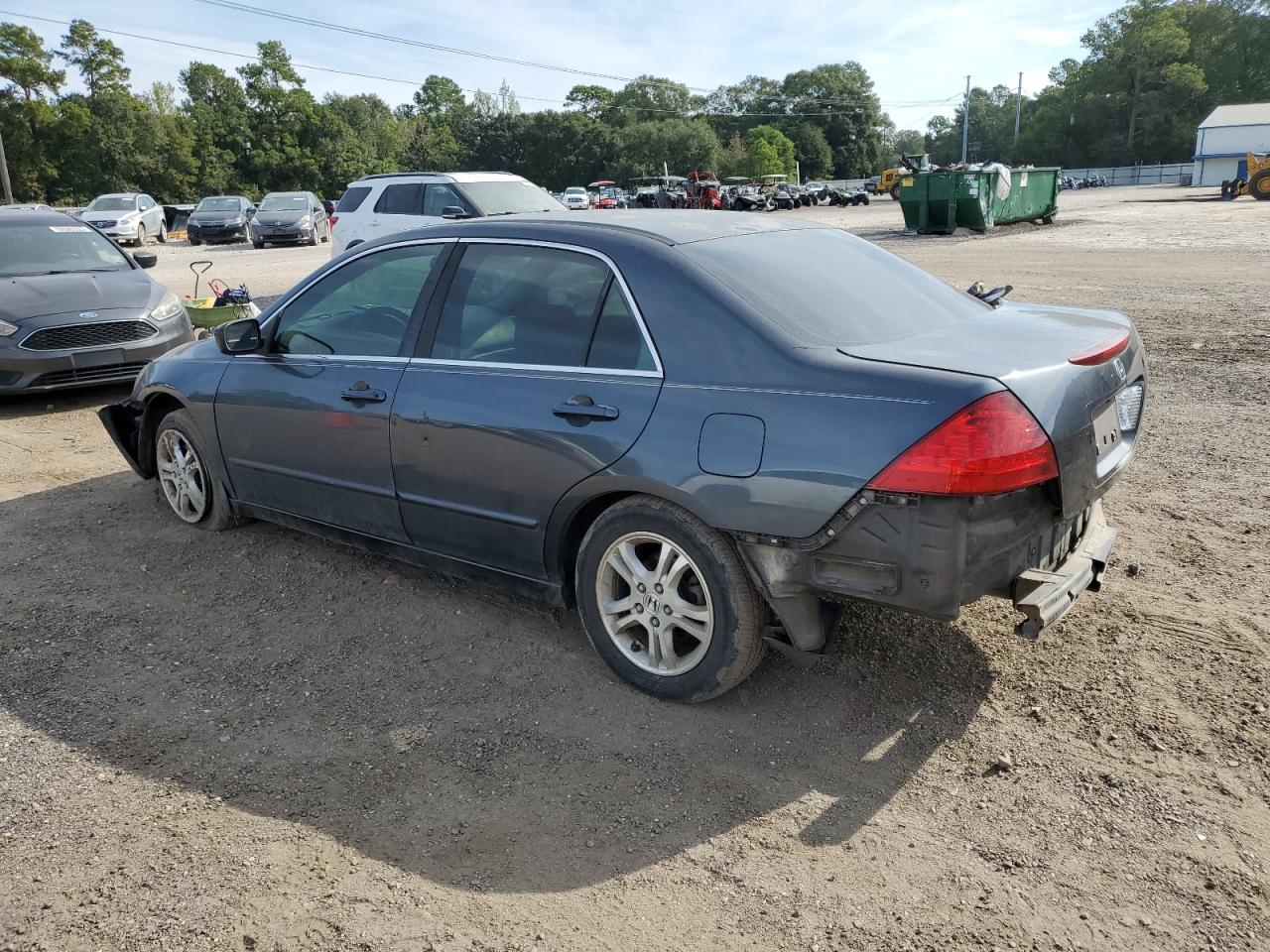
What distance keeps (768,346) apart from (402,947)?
1961mm

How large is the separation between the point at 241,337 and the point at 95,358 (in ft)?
14.0

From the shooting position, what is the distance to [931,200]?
2720 cm

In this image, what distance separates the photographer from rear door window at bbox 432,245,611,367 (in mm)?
3521

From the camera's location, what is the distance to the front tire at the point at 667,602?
3123 millimetres

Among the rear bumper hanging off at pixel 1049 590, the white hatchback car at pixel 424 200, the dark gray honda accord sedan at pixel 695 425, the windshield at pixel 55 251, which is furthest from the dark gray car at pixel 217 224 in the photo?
the rear bumper hanging off at pixel 1049 590

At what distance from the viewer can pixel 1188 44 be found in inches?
4112

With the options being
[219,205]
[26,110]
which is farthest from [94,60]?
[219,205]

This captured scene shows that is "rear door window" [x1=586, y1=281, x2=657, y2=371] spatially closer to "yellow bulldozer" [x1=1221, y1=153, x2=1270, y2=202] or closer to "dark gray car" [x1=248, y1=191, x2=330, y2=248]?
"dark gray car" [x1=248, y1=191, x2=330, y2=248]

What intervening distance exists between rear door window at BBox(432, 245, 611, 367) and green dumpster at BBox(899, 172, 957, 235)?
2538cm

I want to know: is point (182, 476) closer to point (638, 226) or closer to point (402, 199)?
point (638, 226)

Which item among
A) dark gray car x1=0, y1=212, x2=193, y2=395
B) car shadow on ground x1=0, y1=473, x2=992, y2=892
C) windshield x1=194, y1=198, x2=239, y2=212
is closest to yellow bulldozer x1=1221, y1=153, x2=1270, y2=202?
windshield x1=194, y1=198, x2=239, y2=212

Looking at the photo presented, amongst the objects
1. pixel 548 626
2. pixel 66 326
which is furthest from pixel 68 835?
pixel 66 326

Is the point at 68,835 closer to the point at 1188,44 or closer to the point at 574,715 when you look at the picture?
the point at 574,715

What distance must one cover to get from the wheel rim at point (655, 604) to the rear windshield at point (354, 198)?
481 inches
